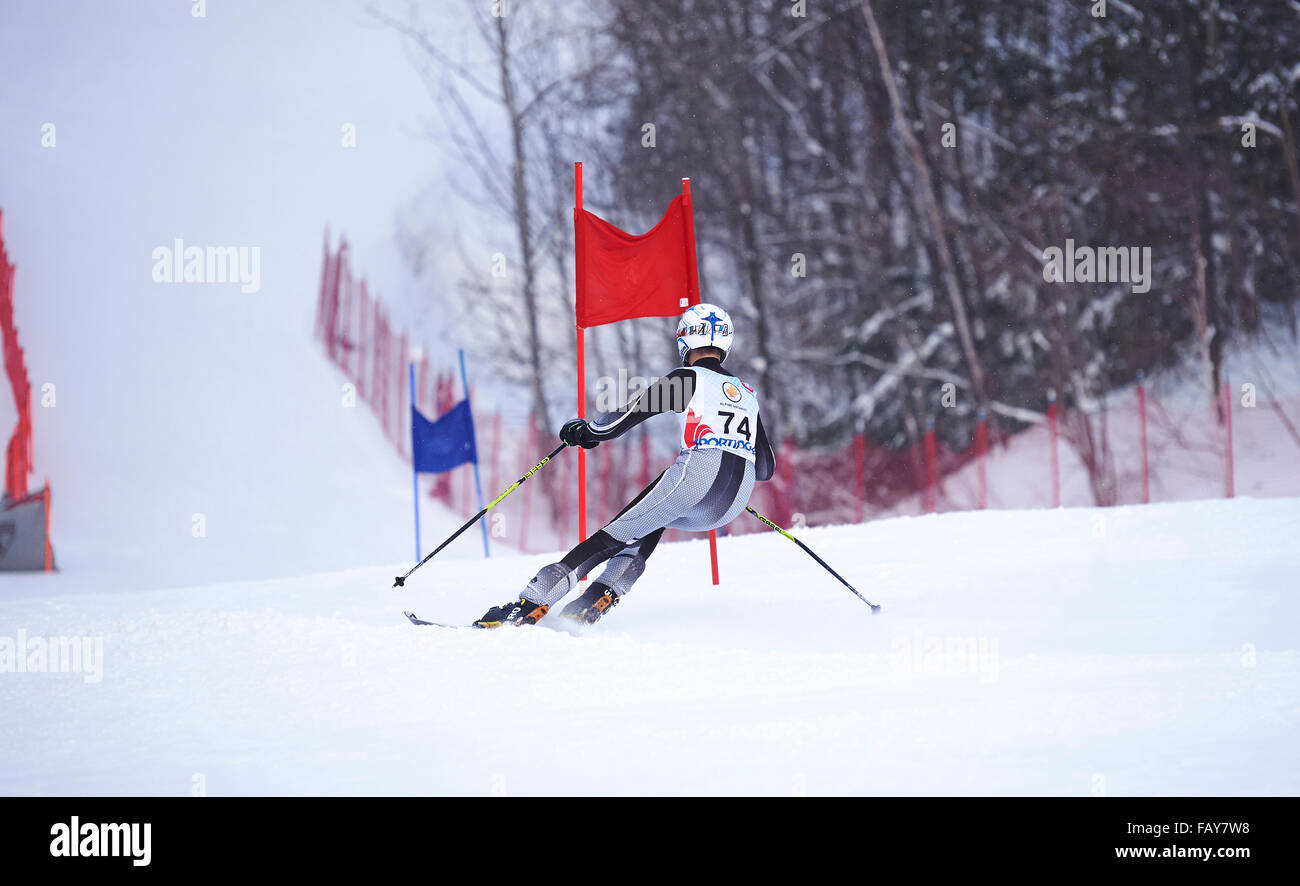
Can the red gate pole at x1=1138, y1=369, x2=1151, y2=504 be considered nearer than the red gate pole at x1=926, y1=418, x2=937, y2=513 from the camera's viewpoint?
Yes

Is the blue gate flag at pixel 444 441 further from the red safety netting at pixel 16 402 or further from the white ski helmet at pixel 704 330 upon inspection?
the white ski helmet at pixel 704 330

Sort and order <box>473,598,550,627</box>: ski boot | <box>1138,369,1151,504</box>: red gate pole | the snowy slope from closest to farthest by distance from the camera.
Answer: the snowy slope → <box>473,598,550,627</box>: ski boot → <box>1138,369,1151,504</box>: red gate pole

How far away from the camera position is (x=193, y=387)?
18.1 meters

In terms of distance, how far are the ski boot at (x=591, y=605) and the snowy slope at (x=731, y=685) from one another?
0.13 metres

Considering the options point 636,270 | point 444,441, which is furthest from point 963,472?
point 636,270

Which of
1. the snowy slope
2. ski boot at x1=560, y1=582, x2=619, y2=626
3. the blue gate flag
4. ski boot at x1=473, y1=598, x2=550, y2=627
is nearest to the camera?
the snowy slope

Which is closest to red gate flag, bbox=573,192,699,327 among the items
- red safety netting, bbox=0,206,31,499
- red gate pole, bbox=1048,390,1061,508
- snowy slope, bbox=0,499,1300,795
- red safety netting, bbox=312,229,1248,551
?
snowy slope, bbox=0,499,1300,795

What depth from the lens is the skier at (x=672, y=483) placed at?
493cm

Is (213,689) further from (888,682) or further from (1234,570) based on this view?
(1234,570)

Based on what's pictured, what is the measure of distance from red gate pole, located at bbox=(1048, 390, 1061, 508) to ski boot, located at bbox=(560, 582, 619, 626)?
7544 millimetres

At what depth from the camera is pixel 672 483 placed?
16.2 ft

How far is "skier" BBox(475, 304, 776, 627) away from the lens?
16.2ft

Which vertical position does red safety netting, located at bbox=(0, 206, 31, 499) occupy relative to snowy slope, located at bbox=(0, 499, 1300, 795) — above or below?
above

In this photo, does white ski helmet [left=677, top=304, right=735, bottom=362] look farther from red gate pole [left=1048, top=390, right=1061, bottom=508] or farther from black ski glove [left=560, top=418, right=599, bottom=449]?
red gate pole [left=1048, top=390, right=1061, bottom=508]
